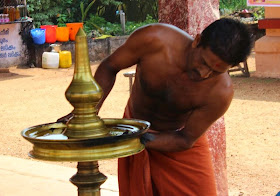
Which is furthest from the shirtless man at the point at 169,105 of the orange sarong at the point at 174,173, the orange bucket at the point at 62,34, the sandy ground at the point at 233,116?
the orange bucket at the point at 62,34

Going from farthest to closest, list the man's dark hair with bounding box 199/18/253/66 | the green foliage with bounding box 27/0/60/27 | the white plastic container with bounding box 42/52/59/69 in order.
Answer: the green foliage with bounding box 27/0/60/27
the white plastic container with bounding box 42/52/59/69
the man's dark hair with bounding box 199/18/253/66

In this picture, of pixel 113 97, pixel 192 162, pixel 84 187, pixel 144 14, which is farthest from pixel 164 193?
pixel 144 14

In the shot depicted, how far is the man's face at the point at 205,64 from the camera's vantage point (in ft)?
7.72

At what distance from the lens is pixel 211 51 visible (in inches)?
93.1

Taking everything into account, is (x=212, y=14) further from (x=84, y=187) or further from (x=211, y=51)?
(x=84, y=187)

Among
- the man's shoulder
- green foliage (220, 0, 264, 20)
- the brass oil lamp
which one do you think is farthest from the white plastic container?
the brass oil lamp

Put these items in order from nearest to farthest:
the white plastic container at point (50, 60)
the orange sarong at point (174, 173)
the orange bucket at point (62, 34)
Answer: the orange sarong at point (174, 173) → the white plastic container at point (50, 60) → the orange bucket at point (62, 34)

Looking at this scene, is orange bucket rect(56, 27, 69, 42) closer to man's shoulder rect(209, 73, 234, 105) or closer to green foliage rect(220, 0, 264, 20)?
green foliage rect(220, 0, 264, 20)

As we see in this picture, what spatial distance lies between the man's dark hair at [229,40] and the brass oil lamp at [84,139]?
2.32ft

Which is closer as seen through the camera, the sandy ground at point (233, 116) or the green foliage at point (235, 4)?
the sandy ground at point (233, 116)

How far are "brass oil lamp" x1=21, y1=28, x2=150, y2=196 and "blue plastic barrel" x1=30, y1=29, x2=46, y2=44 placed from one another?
1202cm

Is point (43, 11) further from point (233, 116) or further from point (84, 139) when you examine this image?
point (84, 139)

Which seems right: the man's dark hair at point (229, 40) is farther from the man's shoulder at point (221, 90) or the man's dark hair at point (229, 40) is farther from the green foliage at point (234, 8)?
the green foliage at point (234, 8)

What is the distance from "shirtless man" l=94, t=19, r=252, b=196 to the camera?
2.67 meters
